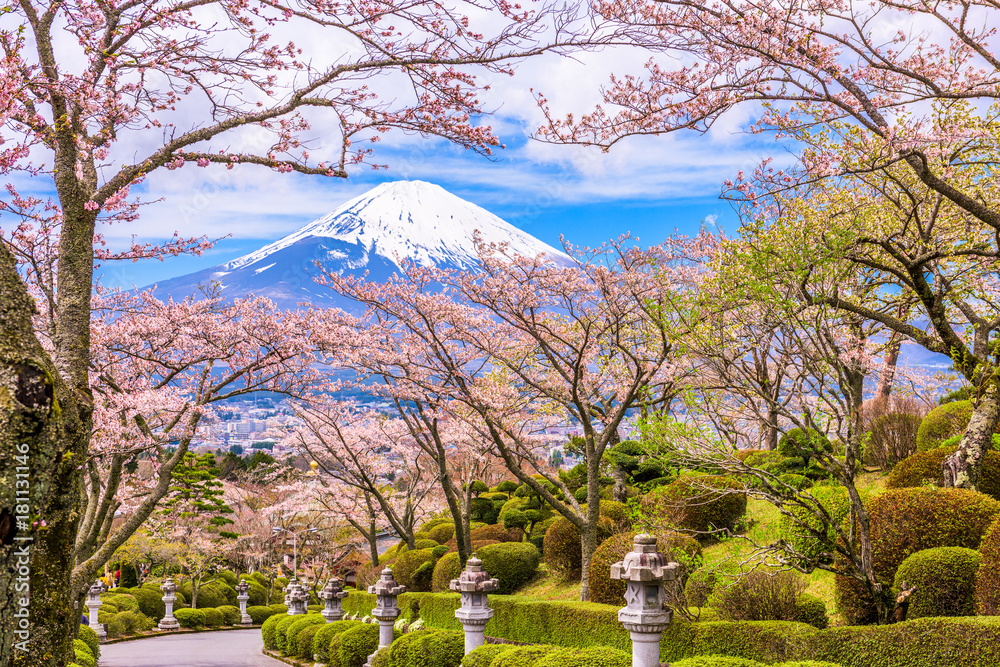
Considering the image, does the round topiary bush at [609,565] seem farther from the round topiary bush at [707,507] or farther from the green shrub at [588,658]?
the green shrub at [588,658]

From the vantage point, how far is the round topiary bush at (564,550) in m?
17.3

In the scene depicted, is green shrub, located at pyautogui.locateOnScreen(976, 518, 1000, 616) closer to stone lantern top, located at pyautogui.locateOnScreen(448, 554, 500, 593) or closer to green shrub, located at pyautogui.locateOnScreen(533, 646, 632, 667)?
green shrub, located at pyautogui.locateOnScreen(533, 646, 632, 667)

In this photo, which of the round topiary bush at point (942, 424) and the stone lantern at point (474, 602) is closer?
the stone lantern at point (474, 602)

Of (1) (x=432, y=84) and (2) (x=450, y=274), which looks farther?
(2) (x=450, y=274)

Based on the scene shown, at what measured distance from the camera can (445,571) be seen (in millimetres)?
20000

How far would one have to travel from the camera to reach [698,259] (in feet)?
66.3

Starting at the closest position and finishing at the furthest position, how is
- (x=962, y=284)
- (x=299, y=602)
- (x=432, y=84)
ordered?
(x=432, y=84)
(x=962, y=284)
(x=299, y=602)

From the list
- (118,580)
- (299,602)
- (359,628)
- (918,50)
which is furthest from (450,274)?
(118,580)

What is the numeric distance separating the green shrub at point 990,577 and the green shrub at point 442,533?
1755cm

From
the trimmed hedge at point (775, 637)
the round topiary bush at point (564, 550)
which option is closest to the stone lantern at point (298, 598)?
the round topiary bush at point (564, 550)

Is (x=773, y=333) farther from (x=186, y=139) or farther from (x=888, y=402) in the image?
(x=888, y=402)

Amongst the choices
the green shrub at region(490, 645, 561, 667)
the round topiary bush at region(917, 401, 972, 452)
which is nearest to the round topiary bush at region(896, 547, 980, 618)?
the green shrub at region(490, 645, 561, 667)

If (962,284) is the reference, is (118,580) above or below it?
below

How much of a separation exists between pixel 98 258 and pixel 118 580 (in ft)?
118
